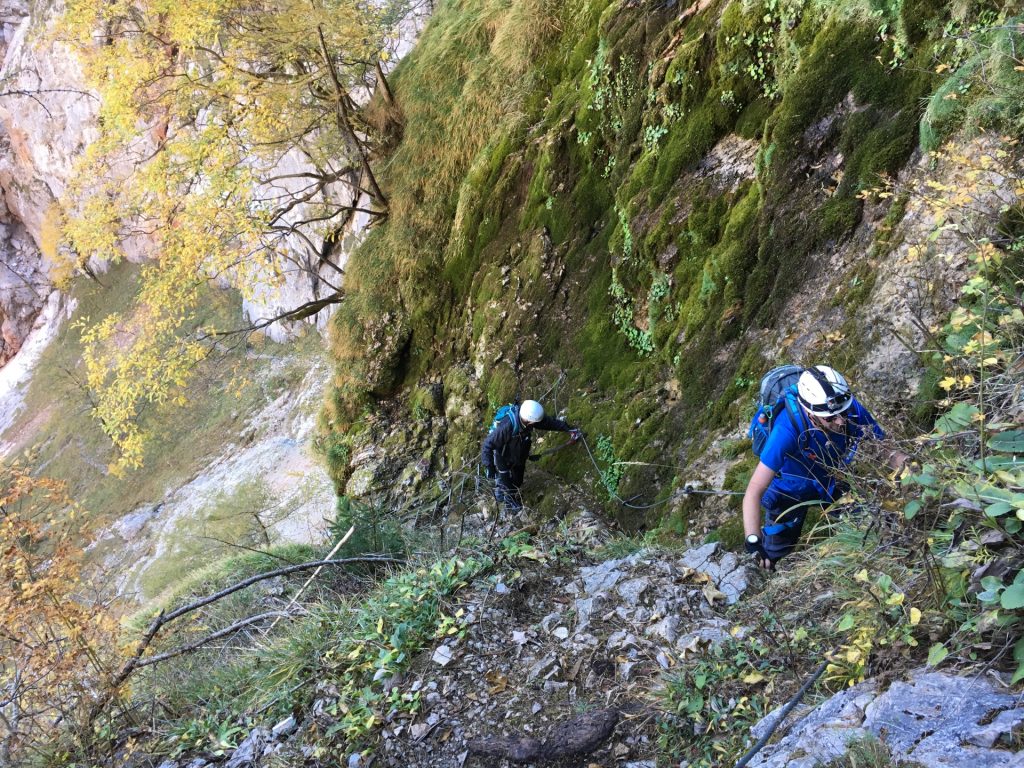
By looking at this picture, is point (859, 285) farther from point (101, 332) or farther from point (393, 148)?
point (101, 332)

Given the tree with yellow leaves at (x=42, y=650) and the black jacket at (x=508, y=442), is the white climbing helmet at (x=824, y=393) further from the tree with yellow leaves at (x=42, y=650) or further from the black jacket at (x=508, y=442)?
the tree with yellow leaves at (x=42, y=650)

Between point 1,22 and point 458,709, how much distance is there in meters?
41.8

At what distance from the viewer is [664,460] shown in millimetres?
5777

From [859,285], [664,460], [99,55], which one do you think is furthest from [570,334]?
[99,55]

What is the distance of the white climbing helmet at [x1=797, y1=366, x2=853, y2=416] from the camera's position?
3.21 m

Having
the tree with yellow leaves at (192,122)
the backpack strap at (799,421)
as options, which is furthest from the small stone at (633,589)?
the tree with yellow leaves at (192,122)

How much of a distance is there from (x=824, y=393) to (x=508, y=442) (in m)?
4.12

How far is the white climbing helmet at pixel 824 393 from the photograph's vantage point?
321 cm

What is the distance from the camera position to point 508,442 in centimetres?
695

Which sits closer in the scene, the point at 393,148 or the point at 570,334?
the point at 570,334

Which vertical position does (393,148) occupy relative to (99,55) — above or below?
below

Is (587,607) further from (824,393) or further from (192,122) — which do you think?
(192,122)

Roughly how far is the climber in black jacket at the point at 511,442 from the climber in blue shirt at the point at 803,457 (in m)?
3.11

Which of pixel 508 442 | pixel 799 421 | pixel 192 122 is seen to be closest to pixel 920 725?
pixel 799 421
